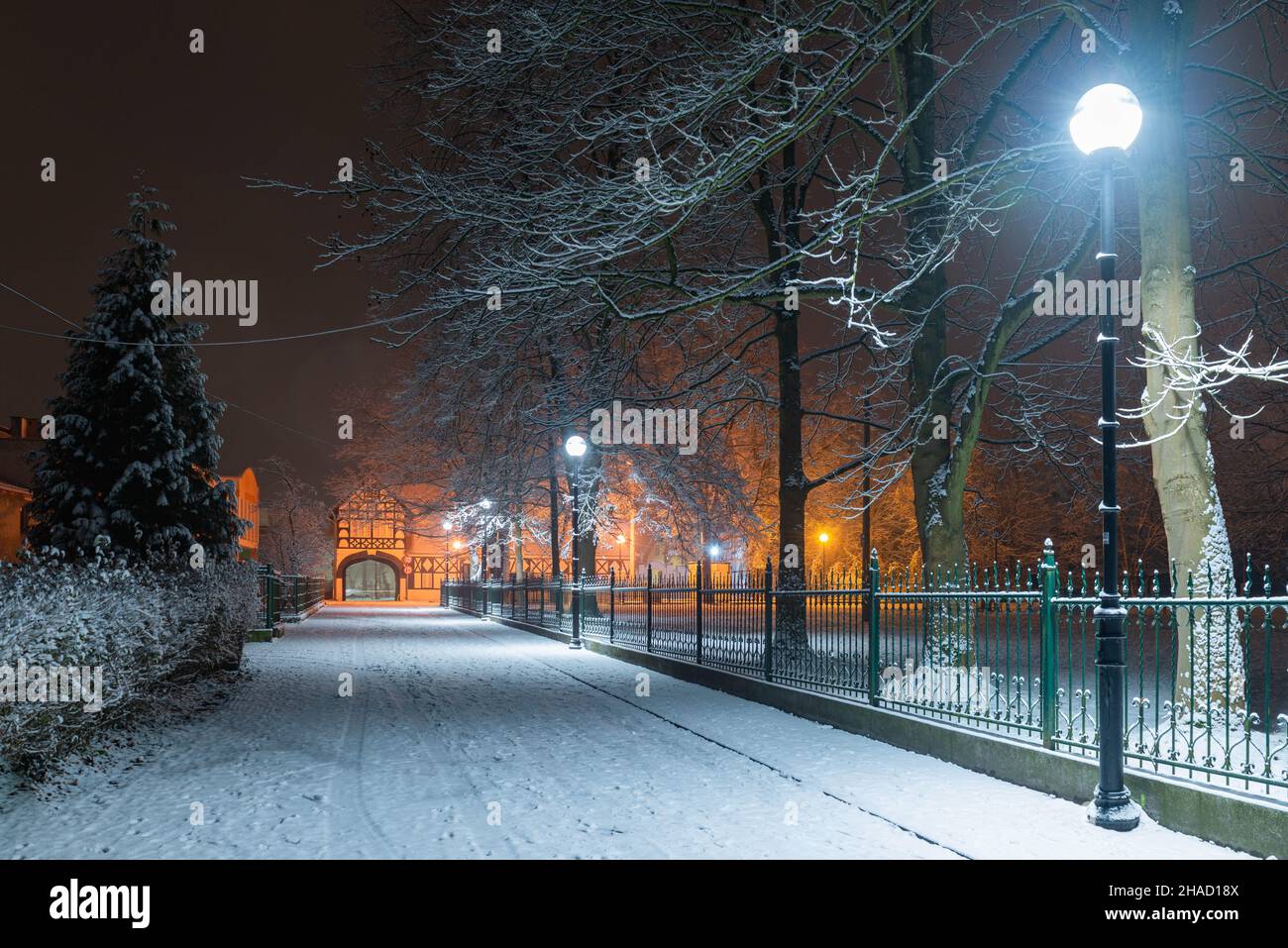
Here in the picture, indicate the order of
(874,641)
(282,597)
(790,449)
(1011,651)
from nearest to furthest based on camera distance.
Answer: (1011,651)
(874,641)
(790,449)
(282,597)

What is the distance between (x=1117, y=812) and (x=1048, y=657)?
186 centimetres

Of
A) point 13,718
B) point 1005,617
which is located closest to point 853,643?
point 1005,617

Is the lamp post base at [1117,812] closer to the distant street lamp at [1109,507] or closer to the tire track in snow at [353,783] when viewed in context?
the distant street lamp at [1109,507]

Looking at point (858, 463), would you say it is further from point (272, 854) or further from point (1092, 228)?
point (272, 854)

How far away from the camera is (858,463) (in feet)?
60.1

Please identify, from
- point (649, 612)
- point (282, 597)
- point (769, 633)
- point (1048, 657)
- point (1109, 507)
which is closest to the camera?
point (1109, 507)

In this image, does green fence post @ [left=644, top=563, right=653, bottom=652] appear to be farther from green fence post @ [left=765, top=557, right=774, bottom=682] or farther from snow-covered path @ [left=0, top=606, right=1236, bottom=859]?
snow-covered path @ [left=0, top=606, right=1236, bottom=859]

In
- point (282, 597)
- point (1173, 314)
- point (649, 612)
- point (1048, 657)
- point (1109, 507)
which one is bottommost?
point (282, 597)

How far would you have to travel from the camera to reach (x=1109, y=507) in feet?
26.5

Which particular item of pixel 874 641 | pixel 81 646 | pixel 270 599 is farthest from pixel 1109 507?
pixel 270 599

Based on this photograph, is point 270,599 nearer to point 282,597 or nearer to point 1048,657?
point 282,597

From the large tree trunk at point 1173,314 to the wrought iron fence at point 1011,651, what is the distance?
17 cm

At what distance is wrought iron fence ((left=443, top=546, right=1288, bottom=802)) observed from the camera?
791 centimetres
